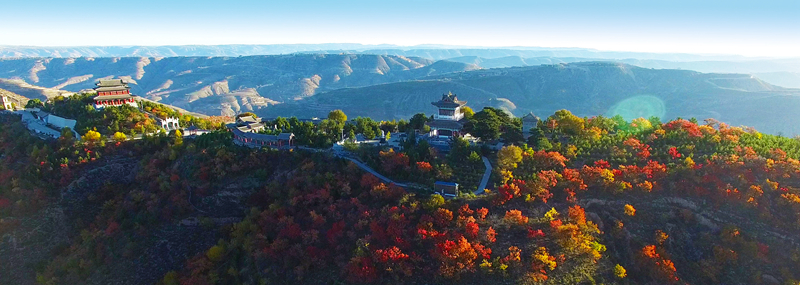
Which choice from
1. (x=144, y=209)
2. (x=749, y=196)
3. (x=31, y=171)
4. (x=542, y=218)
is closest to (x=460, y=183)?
(x=542, y=218)

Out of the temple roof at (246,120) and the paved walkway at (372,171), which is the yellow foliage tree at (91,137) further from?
the paved walkway at (372,171)

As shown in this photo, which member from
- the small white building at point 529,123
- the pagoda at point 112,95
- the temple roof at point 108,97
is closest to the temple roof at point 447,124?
the small white building at point 529,123

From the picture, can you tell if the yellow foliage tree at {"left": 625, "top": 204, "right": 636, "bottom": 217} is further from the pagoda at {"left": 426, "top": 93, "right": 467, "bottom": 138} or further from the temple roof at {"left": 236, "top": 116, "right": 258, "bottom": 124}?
A: the temple roof at {"left": 236, "top": 116, "right": 258, "bottom": 124}

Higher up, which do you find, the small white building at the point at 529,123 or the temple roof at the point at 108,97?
the temple roof at the point at 108,97

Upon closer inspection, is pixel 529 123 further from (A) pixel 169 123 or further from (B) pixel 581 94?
(B) pixel 581 94

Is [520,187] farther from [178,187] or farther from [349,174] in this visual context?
[178,187]

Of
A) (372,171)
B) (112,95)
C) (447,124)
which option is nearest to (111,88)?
(112,95)
